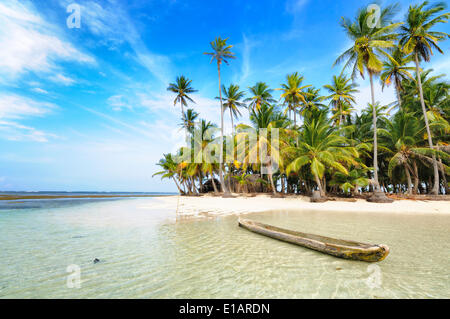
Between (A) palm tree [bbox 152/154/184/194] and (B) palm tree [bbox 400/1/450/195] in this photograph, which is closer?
(B) palm tree [bbox 400/1/450/195]

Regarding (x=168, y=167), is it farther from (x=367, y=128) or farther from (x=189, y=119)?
(x=367, y=128)


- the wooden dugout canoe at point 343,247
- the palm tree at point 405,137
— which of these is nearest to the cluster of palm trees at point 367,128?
the palm tree at point 405,137

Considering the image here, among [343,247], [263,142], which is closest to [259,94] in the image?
[263,142]

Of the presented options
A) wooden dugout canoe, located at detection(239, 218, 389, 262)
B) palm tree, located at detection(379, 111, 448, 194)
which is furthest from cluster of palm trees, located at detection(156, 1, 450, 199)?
wooden dugout canoe, located at detection(239, 218, 389, 262)

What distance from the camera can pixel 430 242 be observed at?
4.96 m

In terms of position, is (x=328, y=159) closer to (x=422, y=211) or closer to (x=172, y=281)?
(x=422, y=211)

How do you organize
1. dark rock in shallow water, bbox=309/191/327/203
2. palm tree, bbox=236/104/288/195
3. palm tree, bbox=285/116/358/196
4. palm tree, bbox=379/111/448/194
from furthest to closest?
1. palm tree, bbox=236/104/288/195
2. palm tree, bbox=379/111/448/194
3. palm tree, bbox=285/116/358/196
4. dark rock in shallow water, bbox=309/191/327/203

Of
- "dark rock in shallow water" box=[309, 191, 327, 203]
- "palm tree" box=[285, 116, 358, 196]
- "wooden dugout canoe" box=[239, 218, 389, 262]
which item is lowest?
"dark rock in shallow water" box=[309, 191, 327, 203]

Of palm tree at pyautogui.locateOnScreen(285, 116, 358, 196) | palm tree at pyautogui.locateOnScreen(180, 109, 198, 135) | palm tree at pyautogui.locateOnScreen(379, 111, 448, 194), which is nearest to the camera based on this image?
palm tree at pyautogui.locateOnScreen(285, 116, 358, 196)

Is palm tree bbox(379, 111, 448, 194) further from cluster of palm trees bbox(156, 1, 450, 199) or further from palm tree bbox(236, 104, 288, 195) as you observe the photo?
palm tree bbox(236, 104, 288, 195)

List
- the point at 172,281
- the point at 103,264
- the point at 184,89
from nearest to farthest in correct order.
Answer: the point at 172,281
the point at 103,264
the point at 184,89

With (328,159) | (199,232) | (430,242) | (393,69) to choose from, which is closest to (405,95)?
(393,69)

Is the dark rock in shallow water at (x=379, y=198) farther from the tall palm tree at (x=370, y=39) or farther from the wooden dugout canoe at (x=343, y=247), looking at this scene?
the wooden dugout canoe at (x=343, y=247)

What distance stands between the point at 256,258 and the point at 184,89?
32.5 m
